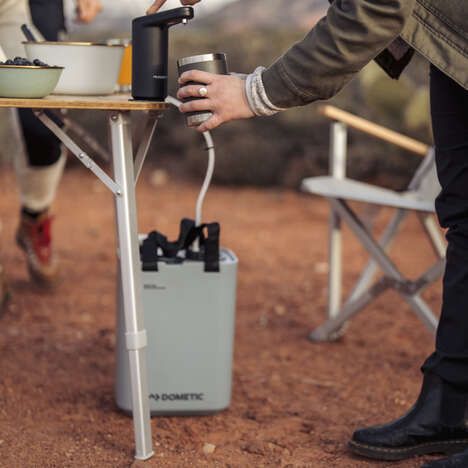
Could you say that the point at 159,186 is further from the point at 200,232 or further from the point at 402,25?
the point at 402,25

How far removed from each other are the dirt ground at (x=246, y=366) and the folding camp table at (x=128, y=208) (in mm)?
166

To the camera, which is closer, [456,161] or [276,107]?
[276,107]

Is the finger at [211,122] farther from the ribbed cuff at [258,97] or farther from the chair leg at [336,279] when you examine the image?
the chair leg at [336,279]

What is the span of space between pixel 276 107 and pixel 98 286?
2.50 metres

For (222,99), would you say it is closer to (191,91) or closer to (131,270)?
(191,91)

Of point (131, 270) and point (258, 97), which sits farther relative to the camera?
point (131, 270)

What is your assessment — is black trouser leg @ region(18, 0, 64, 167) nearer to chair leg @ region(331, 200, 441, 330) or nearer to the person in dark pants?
chair leg @ region(331, 200, 441, 330)

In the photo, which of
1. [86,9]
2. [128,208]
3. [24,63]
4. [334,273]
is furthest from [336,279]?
[24,63]

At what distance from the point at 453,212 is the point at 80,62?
996 mm

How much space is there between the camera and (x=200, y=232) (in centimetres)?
277

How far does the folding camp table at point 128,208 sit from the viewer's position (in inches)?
89.4

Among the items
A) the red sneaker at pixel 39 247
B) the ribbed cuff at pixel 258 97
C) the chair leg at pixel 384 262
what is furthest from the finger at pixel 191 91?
the red sneaker at pixel 39 247

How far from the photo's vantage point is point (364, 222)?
12.5 feet

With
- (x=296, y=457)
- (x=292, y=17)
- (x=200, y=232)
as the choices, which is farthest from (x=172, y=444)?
(x=292, y=17)
